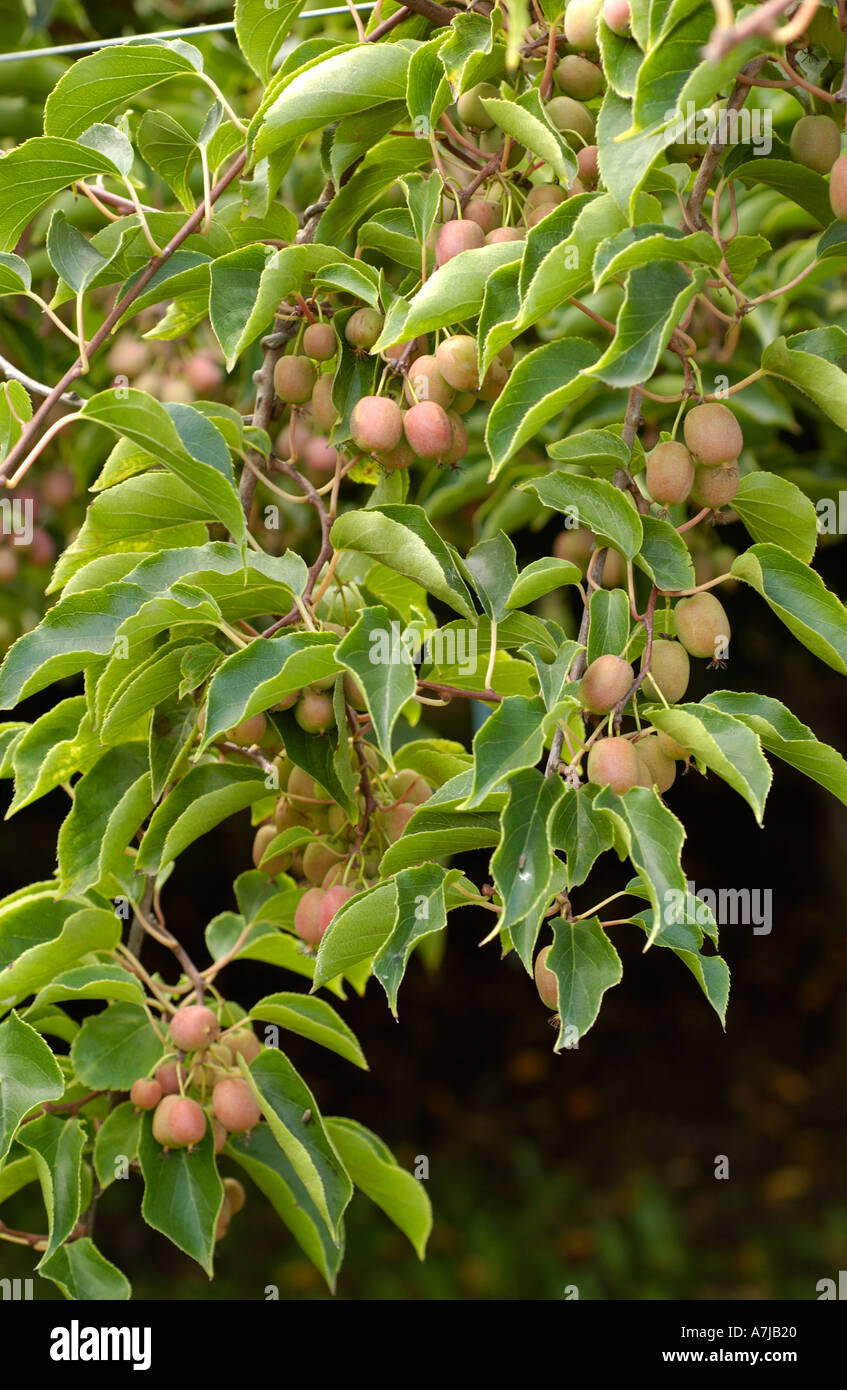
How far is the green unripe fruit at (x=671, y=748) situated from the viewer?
72 centimetres

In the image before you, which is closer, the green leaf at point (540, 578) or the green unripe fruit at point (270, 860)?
the green leaf at point (540, 578)

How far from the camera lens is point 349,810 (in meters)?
0.85

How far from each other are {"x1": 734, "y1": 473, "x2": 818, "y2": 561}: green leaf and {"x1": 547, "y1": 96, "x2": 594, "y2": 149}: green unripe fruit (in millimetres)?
241

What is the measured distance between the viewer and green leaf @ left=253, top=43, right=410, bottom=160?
0.77 metres

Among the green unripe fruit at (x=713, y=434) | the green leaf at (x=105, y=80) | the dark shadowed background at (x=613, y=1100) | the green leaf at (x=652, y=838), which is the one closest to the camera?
the green leaf at (x=652, y=838)

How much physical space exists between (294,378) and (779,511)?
338mm

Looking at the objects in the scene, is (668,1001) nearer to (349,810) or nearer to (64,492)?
(64,492)

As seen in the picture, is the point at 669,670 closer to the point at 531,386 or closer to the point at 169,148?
the point at 531,386

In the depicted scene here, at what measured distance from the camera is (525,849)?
2.18ft

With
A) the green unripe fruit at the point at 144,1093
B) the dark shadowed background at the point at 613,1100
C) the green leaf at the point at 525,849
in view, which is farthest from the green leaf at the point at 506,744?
the dark shadowed background at the point at 613,1100

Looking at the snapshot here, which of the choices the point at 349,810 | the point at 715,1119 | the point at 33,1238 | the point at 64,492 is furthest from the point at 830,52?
the point at 715,1119

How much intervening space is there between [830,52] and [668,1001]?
3.06 m

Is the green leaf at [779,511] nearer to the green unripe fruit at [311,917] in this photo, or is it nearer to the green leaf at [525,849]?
the green leaf at [525,849]

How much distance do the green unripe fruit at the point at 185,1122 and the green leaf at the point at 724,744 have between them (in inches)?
17.7
